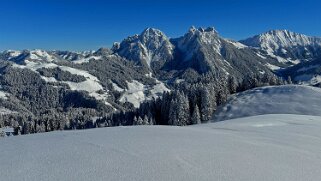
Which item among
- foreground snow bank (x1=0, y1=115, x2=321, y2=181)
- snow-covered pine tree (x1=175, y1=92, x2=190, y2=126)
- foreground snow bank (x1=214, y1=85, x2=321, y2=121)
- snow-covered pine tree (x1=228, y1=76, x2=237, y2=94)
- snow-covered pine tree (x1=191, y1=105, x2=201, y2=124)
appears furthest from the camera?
snow-covered pine tree (x1=228, y1=76, x2=237, y2=94)

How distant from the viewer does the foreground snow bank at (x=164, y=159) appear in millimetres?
13141

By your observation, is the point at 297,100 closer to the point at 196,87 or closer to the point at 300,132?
the point at 196,87

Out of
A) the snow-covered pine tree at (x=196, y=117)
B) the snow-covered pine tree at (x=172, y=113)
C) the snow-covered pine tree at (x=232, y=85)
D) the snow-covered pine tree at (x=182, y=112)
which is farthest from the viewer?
the snow-covered pine tree at (x=232, y=85)

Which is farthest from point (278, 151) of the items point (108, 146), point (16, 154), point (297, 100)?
point (297, 100)

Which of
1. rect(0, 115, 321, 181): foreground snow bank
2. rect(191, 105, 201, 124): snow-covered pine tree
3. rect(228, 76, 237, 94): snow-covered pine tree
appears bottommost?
rect(0, 115, 321, 181): foreground snow bank

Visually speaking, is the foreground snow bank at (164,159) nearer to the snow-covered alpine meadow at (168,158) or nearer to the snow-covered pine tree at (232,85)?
the snow-covered alpine meadow at (168,158)

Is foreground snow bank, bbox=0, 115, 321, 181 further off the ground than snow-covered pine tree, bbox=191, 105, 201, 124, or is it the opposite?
snow-covered pine tree, bbox=191, 105, 201, 124

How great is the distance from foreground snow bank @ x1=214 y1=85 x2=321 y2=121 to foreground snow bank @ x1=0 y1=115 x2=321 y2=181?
9054 cm

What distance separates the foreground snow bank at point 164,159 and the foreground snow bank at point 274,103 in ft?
297

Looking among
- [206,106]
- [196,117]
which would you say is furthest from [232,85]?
[196,117]

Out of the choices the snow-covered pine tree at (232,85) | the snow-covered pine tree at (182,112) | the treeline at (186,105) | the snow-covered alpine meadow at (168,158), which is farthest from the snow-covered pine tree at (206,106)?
A: the snow-covered alpine meadow at (168,158)

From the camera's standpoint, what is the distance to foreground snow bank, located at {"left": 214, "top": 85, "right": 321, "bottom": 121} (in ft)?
357

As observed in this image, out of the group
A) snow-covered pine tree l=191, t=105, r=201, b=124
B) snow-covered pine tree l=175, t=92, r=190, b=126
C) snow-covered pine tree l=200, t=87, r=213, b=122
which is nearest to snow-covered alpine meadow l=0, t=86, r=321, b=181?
snow-covered pine tree l=191, t=105, r=201, b=124

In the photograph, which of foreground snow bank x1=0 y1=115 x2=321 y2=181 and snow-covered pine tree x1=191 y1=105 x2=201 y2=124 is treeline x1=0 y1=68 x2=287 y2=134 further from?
foreground snow bank x1=0 y1=115 x2=321 y2=181
